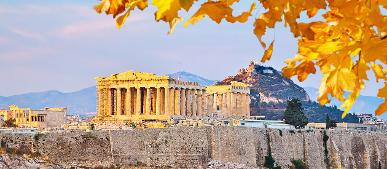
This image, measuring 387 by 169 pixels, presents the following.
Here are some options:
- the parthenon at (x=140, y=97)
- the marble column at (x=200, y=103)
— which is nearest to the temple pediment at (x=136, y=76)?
the parthenon at (x=140, y=97)

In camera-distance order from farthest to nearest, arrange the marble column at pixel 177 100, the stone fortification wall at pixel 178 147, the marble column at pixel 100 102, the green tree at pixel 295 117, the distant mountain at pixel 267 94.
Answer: the distant mountain at pixel 267 94 → the green tree at pixel 295 117 → the marble column at pixel 177 100 → the marble column at pixel 100 102 → the stone fortification wall at pixel 178 147

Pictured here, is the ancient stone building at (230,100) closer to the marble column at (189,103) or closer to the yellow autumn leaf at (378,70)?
the marble column at (189,103)

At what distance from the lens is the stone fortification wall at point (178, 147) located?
4538 centimetres

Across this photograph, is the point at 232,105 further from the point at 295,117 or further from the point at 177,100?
the point at 177,100

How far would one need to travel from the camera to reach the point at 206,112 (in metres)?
84.8

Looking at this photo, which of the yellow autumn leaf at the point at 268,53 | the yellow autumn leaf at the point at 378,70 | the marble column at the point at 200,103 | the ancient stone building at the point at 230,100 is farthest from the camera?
the ancient stone building at the point at 230,100

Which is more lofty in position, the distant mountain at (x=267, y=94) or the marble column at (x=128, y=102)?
the distant mountain at (x=267, y=94)

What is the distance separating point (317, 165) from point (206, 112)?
68.1ft

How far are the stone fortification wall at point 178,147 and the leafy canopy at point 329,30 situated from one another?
39745mm

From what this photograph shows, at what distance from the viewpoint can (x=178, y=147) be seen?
52375 millimetres

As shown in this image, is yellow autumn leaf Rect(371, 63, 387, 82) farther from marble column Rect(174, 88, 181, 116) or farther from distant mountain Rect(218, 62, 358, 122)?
distant mountain Rect(218, 62, 358, 122)

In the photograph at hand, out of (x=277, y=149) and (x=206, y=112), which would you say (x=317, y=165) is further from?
(x=206, y=112)

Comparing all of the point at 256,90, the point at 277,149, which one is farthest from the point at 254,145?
the point at 256,90

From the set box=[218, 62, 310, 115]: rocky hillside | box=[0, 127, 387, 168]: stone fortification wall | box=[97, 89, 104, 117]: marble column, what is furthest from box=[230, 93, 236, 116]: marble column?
box=[218, 62, 310, 115]: rocky hillside
